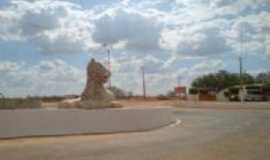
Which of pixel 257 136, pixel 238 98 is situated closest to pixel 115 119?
pixel 257 136

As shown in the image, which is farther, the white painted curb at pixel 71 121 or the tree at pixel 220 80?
the tree at pixel 220 80

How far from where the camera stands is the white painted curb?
760 inches

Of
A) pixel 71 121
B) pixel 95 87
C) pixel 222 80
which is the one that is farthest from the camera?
pixel 222 80

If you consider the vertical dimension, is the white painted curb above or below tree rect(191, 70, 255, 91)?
below

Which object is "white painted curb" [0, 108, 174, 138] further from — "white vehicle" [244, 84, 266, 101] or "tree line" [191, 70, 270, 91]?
"tree line" [191, 70, 270, 91]

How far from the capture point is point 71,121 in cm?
2092

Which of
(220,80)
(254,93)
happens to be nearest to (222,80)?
(220,80)

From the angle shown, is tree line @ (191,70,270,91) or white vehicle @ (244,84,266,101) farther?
tree line @ (191,70,270,91)

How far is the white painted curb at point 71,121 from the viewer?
19.3 meters

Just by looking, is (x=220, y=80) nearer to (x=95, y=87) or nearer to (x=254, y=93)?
(x=254, y=93)

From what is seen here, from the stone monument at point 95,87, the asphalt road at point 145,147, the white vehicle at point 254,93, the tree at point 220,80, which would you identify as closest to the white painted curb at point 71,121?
the asphalt road at point 145,147

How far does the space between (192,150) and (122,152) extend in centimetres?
251

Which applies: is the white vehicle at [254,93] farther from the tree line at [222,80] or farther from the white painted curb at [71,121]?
the white painted curb at [71,121]

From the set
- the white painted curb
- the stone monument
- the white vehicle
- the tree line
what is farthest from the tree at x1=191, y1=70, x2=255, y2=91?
the white painted curb
